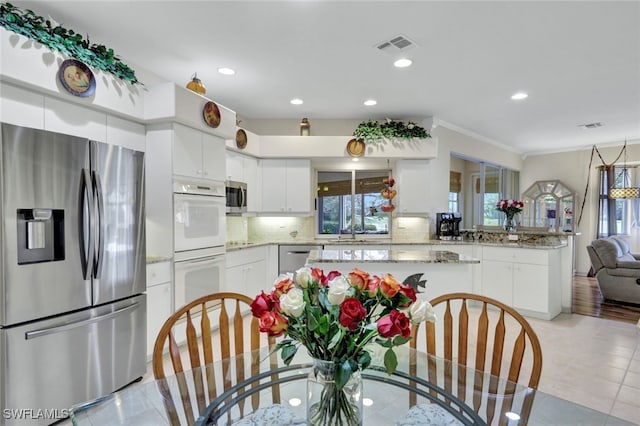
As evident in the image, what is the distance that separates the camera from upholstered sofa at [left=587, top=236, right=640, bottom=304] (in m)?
4.54

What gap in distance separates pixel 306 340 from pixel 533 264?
166 inches

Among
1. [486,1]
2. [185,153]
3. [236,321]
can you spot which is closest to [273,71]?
[185,153]

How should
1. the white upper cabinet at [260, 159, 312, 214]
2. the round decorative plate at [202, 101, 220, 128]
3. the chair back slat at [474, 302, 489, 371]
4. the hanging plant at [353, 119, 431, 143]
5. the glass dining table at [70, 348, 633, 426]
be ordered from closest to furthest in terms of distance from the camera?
the glass dining table at [70, 348, 633, 426] < the chair back slat at [474, 302, 489, 371] < the round decorative plate at [202, 101, 220, 128] < the hanging plant at [353, 119, 431, 143] < the white upper cabinet at [260, 159, 312, 214]

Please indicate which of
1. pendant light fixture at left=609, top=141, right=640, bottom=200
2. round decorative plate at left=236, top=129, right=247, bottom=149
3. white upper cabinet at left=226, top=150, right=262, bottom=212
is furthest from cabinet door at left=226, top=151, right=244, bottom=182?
pendant light fixture at left=609, top=141, right=640, bottom=200

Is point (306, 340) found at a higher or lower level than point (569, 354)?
higher

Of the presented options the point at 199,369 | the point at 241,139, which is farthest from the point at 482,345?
the point at 241,139

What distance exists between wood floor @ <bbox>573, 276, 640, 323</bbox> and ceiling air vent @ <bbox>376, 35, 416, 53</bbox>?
4.09 metres

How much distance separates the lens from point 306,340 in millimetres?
847

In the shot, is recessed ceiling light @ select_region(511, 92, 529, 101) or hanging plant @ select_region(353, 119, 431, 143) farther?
hanging plant @ select_region(353, 119, 431, 143)

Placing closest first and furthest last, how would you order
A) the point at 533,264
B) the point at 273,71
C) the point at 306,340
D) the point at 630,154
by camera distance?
1. the point at 306,340
2. the point at 273,71
3. the point at 533,264
4. the point at 630,154

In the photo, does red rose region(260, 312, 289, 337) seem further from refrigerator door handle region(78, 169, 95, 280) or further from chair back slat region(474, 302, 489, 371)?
refrigerator door handle region(78, 169, 95, 280)

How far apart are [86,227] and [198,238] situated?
1.23m

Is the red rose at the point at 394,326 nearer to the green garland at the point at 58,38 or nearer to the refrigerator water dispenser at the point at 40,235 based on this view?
the refrigerator water dispenser at the point at 40,235

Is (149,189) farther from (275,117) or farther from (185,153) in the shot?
(275,117)
